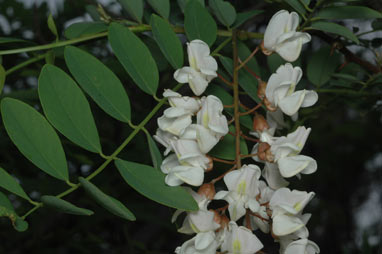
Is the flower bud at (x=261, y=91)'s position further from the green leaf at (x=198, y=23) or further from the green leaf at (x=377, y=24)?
the green leaf at (x=377, y=24)

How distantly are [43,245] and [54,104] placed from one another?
3.18ft

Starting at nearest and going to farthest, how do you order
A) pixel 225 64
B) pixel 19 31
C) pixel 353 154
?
pixel 225 64 → pixel 19 31 → pixel 353 154

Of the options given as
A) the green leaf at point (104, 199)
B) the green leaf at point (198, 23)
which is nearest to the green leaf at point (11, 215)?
the green leaf at point (104, 199)

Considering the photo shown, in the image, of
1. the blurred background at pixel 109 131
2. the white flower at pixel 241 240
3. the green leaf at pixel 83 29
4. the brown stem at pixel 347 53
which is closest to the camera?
the white flower at pixel 241 240

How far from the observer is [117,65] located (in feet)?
3.00

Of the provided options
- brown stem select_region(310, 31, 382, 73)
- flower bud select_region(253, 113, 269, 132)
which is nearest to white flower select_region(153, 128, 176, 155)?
flower bud select_region(253, 113, 269, 132)

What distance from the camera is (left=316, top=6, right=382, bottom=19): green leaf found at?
2.41ft

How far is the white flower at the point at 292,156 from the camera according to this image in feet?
1.91

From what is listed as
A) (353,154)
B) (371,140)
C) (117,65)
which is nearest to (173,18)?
(117,65)

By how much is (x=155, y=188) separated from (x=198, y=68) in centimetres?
16

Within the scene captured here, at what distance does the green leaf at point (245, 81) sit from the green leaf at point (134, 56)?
0.11m

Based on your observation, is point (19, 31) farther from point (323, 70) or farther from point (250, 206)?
point (250, 206)

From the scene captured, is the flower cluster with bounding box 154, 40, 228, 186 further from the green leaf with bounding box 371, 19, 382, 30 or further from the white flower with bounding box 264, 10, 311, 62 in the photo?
the green leaf with bounding box 371, 19, 382, 30

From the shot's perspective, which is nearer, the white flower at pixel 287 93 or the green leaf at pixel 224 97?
the white flower at pixel 287 93
